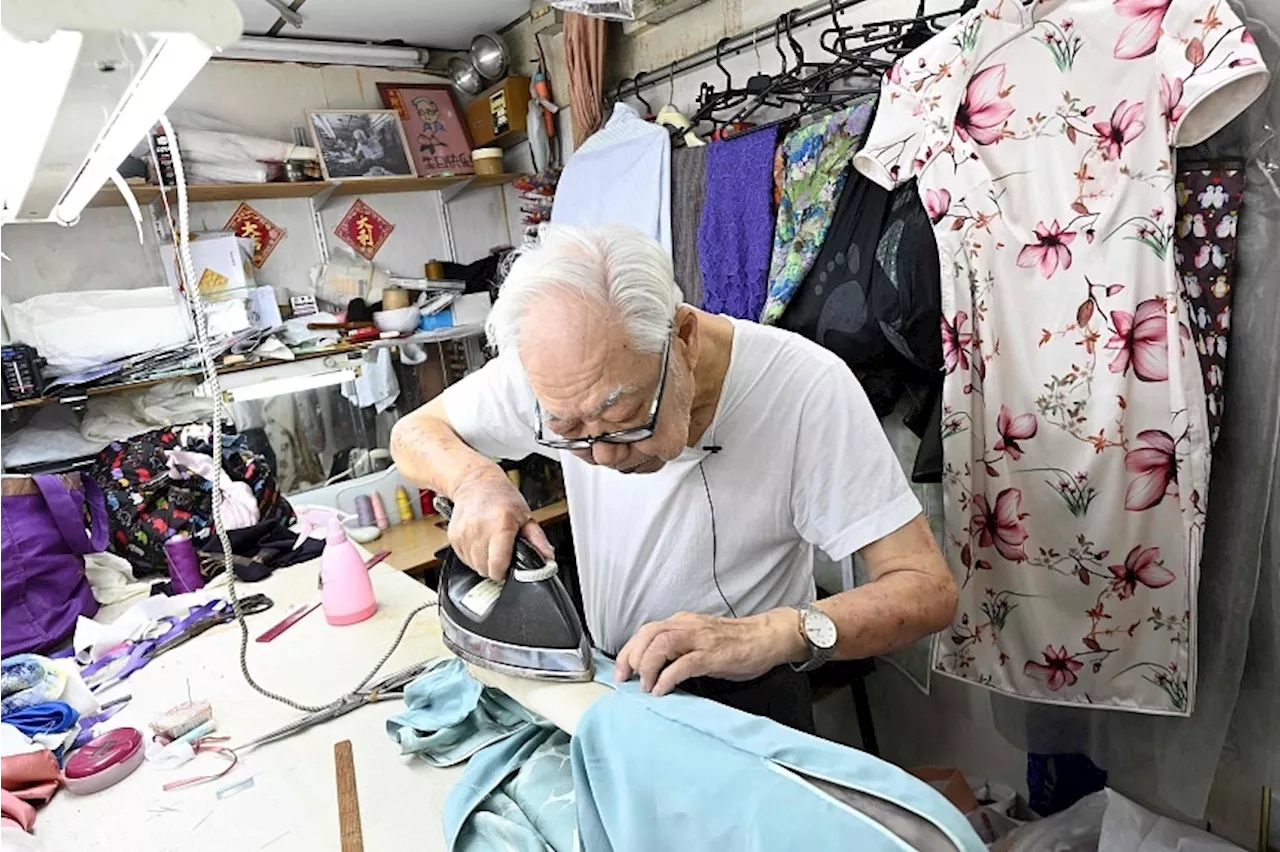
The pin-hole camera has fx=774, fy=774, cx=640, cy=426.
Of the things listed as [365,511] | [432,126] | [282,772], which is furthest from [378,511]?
[282,772]

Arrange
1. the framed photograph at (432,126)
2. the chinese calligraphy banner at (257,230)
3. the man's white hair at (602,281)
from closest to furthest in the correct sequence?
the man's white hair at (602,281) → the chinese calligraphy banner at (257,230) → the framed photograph at (432,126)

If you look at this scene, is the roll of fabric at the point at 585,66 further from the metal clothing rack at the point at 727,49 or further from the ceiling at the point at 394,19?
the ceiling at the point at 394,19

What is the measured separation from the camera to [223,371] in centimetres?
278

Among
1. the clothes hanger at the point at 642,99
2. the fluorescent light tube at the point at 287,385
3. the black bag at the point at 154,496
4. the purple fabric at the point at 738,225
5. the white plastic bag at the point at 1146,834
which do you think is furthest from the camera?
the fluorescent light tube at the point at 287,385

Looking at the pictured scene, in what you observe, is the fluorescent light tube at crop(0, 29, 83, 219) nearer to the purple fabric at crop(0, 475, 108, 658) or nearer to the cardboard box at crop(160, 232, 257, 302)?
the purple fabric at crop(0, 475, 108, 658)

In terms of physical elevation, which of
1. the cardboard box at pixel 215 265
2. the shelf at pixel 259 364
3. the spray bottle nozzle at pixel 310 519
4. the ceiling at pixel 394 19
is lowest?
the spray bottle nozzle at pixel 310 519

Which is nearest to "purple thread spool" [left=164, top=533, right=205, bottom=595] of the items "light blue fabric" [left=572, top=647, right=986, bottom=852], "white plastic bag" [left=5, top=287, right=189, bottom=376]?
"white plastic bag" [left=5, top=287, right=189, bottom=376]

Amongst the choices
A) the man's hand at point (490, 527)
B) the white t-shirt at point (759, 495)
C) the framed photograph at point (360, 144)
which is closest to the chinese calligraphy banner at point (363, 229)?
the framed photograph at point (360, 144)

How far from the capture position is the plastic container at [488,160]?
3.31 meters

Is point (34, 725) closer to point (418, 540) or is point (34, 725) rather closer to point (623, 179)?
point (418, 540)

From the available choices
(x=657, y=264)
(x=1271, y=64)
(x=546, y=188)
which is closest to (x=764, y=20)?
(x=546, y=188)

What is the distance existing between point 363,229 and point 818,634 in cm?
297

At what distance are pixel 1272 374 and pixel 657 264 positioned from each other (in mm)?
1080

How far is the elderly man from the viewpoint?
3.26 feet
